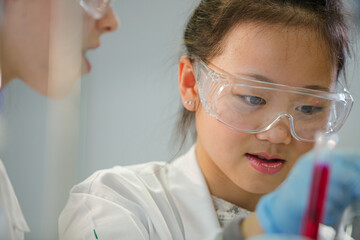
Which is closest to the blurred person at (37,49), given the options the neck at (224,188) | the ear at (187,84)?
the ear at (187,84)

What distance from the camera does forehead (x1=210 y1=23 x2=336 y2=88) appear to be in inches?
28.2

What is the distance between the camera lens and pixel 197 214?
32.7 inches

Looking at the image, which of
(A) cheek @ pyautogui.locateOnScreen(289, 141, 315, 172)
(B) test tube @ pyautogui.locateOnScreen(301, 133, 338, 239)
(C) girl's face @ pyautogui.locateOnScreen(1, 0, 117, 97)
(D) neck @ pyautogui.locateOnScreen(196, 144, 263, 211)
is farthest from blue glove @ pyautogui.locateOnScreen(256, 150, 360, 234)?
(C) girl's face @ pyautogui.locateOnScreen(1, 0, 117, 97)

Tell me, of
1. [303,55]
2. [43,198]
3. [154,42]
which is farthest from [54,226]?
[303,55]

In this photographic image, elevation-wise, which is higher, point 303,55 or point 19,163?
point 303,55

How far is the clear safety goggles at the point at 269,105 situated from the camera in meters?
0.73

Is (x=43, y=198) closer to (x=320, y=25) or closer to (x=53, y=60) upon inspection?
(x=53, y=60)

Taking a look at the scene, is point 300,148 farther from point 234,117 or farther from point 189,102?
point 189,102

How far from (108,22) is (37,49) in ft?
0.47

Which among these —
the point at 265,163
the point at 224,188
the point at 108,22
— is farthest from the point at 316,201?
the point at 108,22

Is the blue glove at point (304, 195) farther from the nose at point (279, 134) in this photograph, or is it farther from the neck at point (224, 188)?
the neck at point (224, 188)

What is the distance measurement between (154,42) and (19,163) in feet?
1.05

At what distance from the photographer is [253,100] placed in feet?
2.45

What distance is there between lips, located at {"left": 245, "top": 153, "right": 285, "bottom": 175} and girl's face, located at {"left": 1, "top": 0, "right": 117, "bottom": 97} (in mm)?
320
